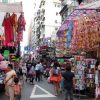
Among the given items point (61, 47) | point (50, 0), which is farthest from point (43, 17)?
point (61, 47)

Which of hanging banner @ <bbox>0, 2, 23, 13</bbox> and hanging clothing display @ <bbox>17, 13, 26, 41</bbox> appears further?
hanging clothing display @ <bbox>17, 13, 26, 41</bbox>

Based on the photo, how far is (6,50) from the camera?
27.4 meters

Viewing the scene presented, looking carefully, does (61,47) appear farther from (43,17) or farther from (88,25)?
(43,17)

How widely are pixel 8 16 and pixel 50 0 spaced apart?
94.3 m

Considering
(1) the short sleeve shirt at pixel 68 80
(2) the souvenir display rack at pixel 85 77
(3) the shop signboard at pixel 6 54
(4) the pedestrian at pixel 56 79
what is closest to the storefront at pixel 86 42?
(2) the souvenir display rack at pixel 85 77

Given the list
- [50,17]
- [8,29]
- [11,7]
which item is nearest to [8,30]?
[8,29]

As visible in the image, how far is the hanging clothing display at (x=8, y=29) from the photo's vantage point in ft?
62.2

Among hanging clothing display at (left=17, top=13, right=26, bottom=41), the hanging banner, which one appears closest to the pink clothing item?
the hanging banner

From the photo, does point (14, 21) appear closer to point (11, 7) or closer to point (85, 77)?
point (11, 7)

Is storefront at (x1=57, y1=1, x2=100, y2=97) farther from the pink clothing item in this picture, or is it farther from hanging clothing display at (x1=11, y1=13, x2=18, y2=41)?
the pink clothing item

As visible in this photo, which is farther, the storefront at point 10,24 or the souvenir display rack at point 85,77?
the souvenir display rack at point 85,77

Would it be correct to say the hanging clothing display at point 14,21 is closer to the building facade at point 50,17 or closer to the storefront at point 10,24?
the storefront at point 10,24

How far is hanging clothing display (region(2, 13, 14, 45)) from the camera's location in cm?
1897

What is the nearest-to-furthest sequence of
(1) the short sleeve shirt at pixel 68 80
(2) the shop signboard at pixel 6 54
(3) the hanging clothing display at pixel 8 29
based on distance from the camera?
(1) the short sleeve shirt at pixel 68 80 < (3) the hanging clothing display at pixel 8 29 < (2) the shop signboard at pixel 6 54
